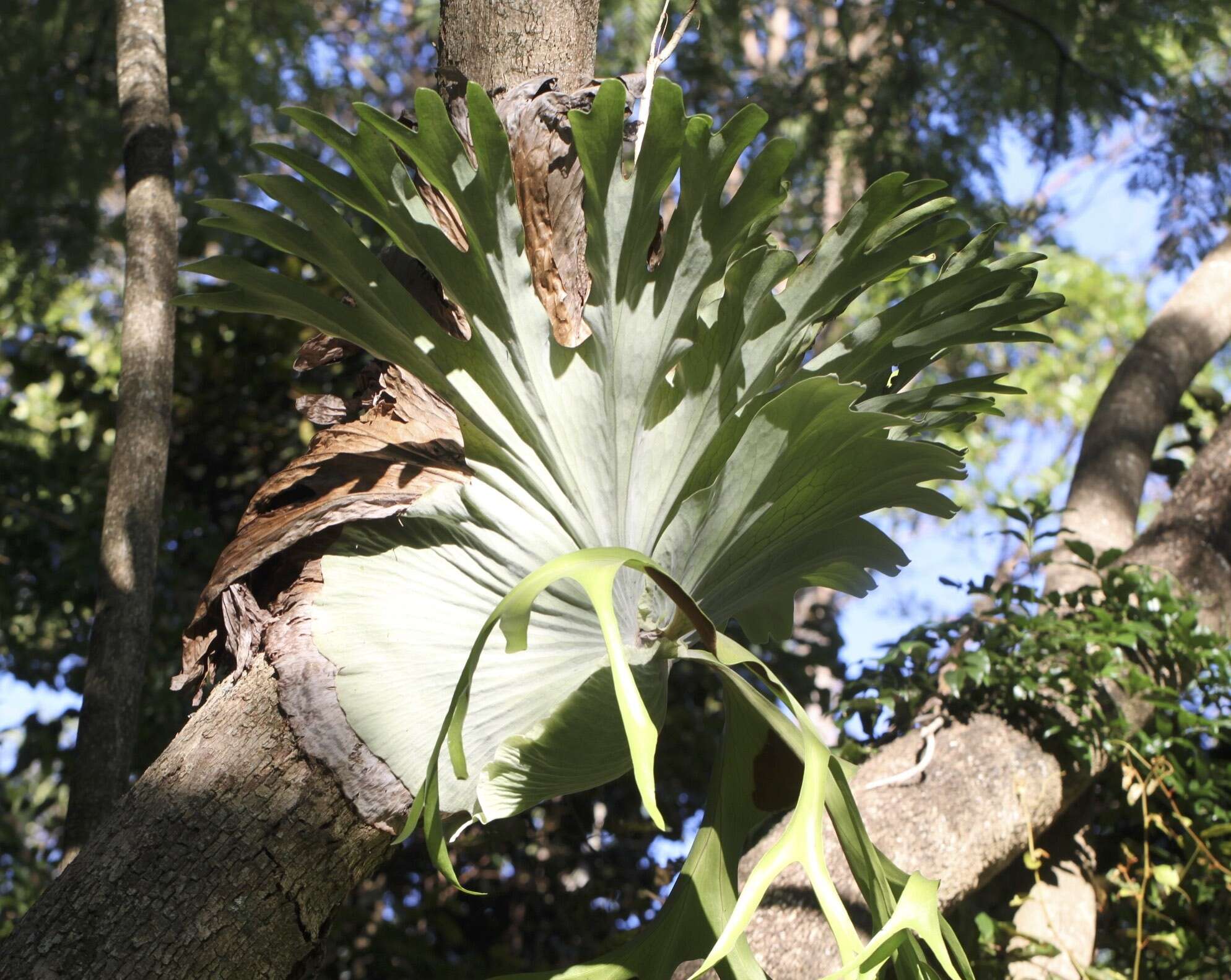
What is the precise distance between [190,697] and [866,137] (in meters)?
3.35

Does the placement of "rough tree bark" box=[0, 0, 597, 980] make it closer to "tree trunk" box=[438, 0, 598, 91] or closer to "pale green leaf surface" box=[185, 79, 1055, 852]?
"pale green leaf surface" box=[185, 79, 1055, 852]

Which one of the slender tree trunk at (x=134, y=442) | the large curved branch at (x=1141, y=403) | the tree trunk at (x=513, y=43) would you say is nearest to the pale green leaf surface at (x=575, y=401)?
the tree trunk at (x=513, y=43)

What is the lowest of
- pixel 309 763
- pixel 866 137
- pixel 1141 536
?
pixel 1141 536

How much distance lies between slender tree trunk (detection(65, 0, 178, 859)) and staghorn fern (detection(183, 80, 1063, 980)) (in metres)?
0.60

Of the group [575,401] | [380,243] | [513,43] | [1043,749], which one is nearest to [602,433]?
[575,401]

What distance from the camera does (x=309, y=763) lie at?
1.05m

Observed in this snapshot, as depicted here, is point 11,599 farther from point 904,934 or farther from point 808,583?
point 904,934

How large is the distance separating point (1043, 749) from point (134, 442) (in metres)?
1.63

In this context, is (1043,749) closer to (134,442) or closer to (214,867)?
(214,867)

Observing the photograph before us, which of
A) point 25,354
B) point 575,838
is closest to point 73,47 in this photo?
point 25,354

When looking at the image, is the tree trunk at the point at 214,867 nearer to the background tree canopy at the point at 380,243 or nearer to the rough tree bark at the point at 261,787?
the rough tree bark at the point at 261,787

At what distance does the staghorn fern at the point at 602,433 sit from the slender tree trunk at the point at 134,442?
1.96 feet

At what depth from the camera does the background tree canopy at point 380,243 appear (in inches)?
101

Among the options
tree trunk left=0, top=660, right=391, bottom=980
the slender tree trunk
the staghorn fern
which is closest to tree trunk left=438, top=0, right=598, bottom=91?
the staghorn fern
